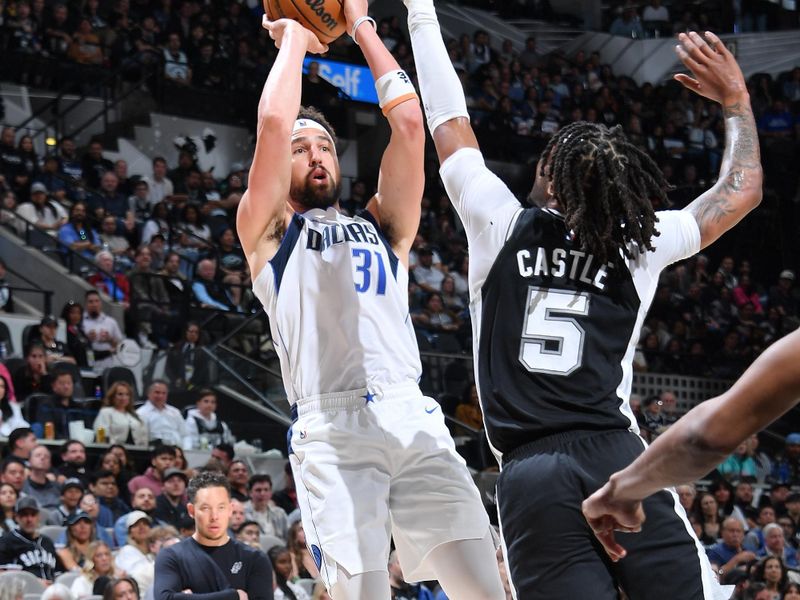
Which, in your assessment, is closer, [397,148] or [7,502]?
[397,148]

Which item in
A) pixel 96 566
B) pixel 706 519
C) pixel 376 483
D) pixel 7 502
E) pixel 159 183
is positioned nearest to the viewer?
pixel 376 483

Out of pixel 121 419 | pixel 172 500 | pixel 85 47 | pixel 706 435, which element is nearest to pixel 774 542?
pixel 172 500

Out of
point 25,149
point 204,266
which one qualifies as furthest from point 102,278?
point 25,149

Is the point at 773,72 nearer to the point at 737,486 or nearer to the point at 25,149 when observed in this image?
the point at 737,486

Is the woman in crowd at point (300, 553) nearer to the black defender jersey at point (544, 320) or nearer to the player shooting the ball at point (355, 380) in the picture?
the player shooting the ball at point (355, 380)

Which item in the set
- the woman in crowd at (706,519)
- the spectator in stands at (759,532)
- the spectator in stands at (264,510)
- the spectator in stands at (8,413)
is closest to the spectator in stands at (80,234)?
the spectator in stands at (8,413)

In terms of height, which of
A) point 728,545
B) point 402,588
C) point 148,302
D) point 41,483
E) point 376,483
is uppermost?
point 376,483

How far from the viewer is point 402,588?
363 inches

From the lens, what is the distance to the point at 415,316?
47.8ft

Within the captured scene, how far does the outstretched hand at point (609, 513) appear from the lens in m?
2.64

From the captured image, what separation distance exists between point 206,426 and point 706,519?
16.2 ft

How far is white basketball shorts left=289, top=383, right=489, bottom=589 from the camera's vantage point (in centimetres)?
409

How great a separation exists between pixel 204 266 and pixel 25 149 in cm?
266

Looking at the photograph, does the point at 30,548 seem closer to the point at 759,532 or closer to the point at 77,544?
the point at 77,544
